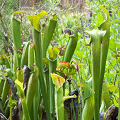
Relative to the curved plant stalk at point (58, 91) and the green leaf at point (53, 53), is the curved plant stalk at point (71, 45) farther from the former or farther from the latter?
the curved plant stalk at point (58, 91)

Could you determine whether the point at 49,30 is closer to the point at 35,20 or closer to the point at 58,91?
the point at 35,20

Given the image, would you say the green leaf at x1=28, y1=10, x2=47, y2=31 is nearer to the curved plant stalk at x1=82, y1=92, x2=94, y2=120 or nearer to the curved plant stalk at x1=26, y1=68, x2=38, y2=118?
the curved plant stalk at x1=26, y1=68, x2=38, y2=118

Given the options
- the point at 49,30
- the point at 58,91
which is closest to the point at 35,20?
the point at 49,30

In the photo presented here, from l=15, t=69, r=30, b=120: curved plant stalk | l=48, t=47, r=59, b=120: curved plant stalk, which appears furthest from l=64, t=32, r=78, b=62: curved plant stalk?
l=15, t=69, r=30, b=120: curved plant stalk

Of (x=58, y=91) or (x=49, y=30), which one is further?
(x=49, y=30)

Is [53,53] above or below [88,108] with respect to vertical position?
above

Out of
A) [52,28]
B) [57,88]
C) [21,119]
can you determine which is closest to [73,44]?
[52,28]

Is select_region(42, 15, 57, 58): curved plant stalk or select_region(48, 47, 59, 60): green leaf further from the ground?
select_region(42, 15, 57, 58): curved plant stalk

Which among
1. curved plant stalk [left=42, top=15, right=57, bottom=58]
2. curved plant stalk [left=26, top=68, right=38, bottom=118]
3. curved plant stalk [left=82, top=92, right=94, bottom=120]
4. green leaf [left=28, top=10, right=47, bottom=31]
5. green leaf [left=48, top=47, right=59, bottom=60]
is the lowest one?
curved plant stalk [left=82, top=92, right=94, bottom=120]

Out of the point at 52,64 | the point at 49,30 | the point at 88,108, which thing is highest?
the point at 49,30

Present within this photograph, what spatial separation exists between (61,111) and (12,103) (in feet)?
0.70

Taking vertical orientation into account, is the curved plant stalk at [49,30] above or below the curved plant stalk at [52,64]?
above

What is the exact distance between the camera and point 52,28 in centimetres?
61

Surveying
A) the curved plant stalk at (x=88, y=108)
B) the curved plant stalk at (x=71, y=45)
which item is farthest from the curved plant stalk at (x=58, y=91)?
the curved plant stalk at (x=71, y=45)
